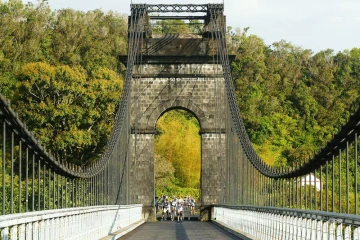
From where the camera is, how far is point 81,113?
213 feet

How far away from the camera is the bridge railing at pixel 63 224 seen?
13.6 meters

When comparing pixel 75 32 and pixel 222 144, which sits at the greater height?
pixel 75 32

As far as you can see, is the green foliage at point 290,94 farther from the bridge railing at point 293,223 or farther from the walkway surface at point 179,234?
the bridge railing at point 293,223

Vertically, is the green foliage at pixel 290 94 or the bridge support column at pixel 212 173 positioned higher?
the green foliage at pixel 290 94

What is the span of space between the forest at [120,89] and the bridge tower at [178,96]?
922 cm

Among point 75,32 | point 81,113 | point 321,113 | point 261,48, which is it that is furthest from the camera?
point 261,48

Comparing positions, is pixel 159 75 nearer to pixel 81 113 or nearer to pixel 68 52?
pixel 81 113

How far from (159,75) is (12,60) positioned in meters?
34.4

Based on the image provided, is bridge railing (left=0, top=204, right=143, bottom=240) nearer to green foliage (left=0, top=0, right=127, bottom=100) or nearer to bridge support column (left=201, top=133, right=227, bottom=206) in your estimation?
bridge support column (left=201, top=133, right=227, bottom=206)

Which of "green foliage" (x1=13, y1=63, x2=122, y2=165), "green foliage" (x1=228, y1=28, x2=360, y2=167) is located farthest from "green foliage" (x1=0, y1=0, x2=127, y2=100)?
"green foliage" (x1=228, y1=28, x2=360, y2=167)

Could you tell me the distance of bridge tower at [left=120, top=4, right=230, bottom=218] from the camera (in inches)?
2076

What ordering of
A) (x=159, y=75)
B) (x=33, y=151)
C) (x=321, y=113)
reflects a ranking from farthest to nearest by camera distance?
(x=321, y=113), (x=159, y=75), (x=33, y=151)

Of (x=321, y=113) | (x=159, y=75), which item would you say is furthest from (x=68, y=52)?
(x=159, y=75)

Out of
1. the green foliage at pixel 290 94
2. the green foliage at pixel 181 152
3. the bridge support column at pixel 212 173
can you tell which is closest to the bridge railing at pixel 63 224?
the bridge support column at pixel 212 173
